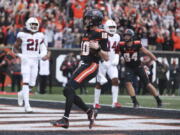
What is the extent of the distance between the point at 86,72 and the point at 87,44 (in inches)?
18.9

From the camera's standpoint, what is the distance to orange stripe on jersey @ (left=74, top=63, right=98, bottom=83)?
10.9 meters

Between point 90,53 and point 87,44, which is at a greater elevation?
point 87,44

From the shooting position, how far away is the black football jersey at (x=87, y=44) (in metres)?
11.1

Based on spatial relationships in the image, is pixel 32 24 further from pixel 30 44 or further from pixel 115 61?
pixel 115 61

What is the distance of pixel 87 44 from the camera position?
11.1m

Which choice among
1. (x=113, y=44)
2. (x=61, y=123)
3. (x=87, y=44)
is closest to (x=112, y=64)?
(x=113, y=44)

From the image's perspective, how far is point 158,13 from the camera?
98.2 ft

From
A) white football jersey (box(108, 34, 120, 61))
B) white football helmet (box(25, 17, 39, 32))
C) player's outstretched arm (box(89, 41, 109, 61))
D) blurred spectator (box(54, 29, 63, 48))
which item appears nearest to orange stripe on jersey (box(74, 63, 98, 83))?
player's outstretched arm (box(89, 41, 109, 61))

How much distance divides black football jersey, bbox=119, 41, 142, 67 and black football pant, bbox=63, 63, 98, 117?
15.5 feet

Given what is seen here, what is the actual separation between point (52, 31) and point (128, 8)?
15.1 ft

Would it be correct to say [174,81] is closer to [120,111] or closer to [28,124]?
[120,111]

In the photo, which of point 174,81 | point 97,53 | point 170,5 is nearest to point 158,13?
point 170,5

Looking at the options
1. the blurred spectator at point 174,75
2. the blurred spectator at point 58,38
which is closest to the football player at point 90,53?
the blurred spectator at point 174,75

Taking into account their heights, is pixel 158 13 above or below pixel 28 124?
above
